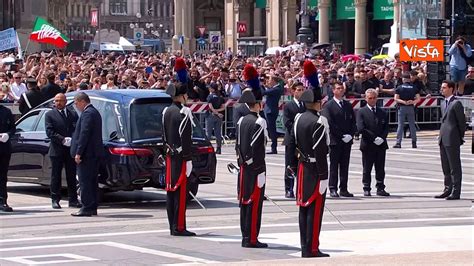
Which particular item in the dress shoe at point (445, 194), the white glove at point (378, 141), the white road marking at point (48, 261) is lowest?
the dress shoe at point (445, 194)

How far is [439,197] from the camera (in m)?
20.8

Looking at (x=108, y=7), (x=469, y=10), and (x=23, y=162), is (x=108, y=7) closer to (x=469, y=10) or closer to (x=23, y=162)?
(x=469, y=10)

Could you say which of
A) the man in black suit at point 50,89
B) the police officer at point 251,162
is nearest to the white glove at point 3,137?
the police officer at point 251,162

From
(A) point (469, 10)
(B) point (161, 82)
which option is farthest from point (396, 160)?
(A) point (469, 10)

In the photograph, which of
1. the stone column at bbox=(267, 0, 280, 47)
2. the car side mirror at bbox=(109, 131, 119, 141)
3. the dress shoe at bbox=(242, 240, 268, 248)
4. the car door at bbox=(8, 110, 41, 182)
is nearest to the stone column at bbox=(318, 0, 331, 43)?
the stone column at bbox=(267, 0, 280, 47)

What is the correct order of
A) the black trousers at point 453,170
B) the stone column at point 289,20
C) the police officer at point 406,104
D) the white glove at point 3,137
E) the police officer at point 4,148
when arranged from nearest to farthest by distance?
1. the white glove at point 3,137
2. the police officer at point 4,148
3. the black trousers at point 453,170
4. the police officer at point 406,104
5. the stone column at point 289,20

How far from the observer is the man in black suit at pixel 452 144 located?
67.1 ft

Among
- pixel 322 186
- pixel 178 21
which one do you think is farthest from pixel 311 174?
pixel 178 21

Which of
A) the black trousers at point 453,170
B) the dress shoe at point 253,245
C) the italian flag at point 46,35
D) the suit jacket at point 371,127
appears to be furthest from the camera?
the italian flag at point 46,35

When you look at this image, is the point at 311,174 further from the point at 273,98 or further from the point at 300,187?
the point at 273,98

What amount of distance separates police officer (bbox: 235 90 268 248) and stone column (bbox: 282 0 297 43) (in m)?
66.6

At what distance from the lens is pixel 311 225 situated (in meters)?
14.1
